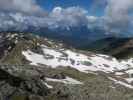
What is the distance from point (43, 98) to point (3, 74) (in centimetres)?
644

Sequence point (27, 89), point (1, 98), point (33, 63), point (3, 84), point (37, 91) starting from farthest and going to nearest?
point (33, 63)
point (37, 91)
point (27, 89)
point (3, 84)
point (1, 98)

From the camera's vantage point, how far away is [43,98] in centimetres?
2647

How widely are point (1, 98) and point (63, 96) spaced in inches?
293

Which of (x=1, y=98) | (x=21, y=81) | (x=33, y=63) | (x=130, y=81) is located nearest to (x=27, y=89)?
A: (x=21, y=81)

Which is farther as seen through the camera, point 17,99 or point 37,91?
point 37,91

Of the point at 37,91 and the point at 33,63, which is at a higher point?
the point at 33,63

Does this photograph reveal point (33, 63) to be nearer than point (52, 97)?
No

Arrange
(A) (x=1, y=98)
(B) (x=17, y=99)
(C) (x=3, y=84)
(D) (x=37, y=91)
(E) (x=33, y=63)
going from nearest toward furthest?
(B) (x=17, y=99) → (A) (x=1, y=98) → (C) (x=3, y=84) → (D) (x=37, y=91) → (E) (x=33, y=63)

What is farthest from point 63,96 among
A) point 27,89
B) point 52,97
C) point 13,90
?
point 13,90

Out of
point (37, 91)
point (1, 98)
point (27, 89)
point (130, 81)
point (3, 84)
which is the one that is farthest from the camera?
point (130, 81)

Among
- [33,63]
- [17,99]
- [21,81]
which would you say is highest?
[33,63]

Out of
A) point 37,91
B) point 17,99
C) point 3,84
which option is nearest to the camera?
point 17,99

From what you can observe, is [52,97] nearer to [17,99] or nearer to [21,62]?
[17,99]

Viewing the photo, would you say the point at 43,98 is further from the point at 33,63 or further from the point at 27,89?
the point at 33,63
